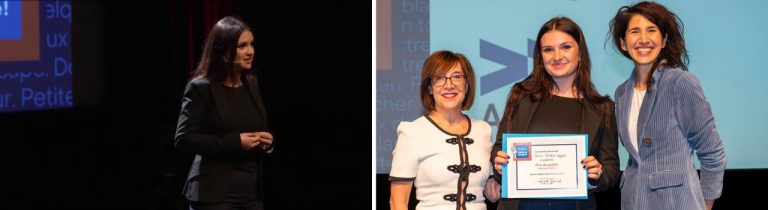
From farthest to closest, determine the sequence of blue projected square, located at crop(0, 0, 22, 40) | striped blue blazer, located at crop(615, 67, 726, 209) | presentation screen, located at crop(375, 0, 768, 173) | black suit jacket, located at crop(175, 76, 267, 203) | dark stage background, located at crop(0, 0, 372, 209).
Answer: dark stage background, located at crop(0, 0, 372, 209)
blue projected square, located at crop(0, 0, 22, 40)
presentation screen, located at crop(375, 0, 768, 173)
black suit jacket, located at crop(175, 76, 267, 203)
striped blue blazer, located at crop(615, 67, 726, 209)

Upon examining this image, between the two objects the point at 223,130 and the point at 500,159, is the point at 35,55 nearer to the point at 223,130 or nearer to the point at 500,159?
the point at 223,130

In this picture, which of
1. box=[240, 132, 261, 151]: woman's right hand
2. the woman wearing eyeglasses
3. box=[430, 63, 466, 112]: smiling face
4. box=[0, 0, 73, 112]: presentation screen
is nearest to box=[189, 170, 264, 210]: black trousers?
box=[240, 132, 261, 151]: woman's right hand

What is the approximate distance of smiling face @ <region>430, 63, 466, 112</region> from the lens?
3.75 metres

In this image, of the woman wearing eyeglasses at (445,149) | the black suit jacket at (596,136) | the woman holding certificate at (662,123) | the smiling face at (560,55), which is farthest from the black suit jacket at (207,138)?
the woman holding certificate at (662,123)

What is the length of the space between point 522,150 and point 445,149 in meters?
0.30

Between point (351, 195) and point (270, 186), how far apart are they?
510 mm

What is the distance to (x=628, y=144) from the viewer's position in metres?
3.67

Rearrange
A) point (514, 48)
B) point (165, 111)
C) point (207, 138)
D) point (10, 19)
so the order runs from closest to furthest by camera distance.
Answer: point (207, 138)
point (514, 48)
point (10, 19)
point (165, 111)

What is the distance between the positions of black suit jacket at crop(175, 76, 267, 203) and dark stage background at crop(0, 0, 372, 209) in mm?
842

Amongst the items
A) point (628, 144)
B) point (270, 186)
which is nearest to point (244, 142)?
point (270, 186)

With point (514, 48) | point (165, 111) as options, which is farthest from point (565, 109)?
point (165, 111)

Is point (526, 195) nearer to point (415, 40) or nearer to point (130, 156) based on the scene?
point (415, 40)

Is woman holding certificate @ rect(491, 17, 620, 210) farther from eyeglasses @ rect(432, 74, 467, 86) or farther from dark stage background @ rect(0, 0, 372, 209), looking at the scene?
dark stage background @ rect(0, 0, 372, 209)

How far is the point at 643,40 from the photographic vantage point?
365 centimetres
